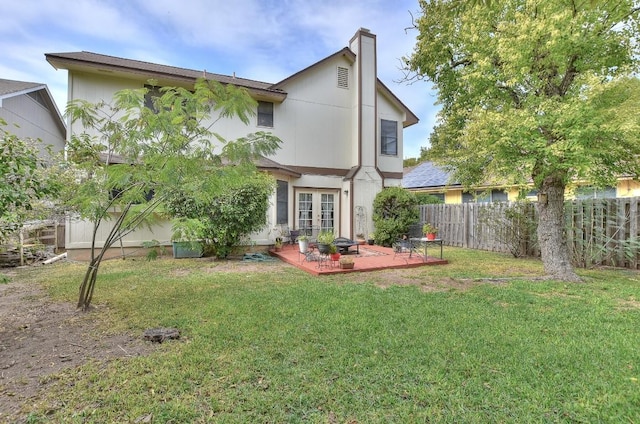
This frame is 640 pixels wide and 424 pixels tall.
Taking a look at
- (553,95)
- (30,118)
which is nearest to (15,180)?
(553,95)

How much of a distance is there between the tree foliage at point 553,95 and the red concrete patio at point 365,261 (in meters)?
3.09

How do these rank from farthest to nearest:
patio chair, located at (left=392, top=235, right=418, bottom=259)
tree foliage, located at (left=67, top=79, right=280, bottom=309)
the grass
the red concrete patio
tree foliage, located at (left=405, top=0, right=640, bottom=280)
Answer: patio chair, located at (left=392, top=235, right=418, bottom=259) < the red concrete patio < tree foliage, located at (left=405, top=0, right=640, bottom=280) < tree foliage, located at (left=67, top=79, right=280, bottom=309) < the grass

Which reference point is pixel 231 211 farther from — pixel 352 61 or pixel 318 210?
pixel 352 61

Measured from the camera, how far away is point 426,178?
22688 millimetres

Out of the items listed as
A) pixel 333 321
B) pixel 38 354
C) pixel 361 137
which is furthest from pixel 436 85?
pixel 38 354

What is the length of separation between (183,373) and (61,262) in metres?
9.51

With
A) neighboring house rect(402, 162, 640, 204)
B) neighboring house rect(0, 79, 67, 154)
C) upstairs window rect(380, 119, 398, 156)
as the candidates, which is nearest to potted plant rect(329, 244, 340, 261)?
upstairs window rect(380, 119, 398, 156)

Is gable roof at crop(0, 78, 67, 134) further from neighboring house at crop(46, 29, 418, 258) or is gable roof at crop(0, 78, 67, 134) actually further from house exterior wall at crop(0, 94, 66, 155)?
neighboring house at crop(46, 29, 418, 258)

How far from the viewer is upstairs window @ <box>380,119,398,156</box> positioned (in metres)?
14.7

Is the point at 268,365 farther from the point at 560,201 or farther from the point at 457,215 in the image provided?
the point at 457,215

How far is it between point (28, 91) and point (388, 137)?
1754cm

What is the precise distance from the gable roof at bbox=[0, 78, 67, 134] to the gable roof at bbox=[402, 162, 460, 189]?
2122cm

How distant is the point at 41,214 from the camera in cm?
765

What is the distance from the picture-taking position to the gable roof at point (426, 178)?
829 inches
